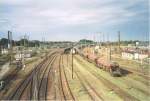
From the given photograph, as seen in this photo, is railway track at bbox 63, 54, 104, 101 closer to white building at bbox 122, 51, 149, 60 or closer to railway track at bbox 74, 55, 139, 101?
railway track at bbox 74, 55, 139, 101

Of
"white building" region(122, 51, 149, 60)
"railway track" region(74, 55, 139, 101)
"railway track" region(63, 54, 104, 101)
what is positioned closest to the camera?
"railway track" region(74, 55, 139, 101)

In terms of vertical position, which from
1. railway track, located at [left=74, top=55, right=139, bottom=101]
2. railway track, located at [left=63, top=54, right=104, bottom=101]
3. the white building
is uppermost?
the white building

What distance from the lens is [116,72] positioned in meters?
49.3

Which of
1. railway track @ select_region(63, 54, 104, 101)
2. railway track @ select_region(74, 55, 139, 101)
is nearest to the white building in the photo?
railway track @ select_region(74, 55, 139, 101)

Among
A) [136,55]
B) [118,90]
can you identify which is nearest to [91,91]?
[118,90]

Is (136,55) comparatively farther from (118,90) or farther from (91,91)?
(91,91)

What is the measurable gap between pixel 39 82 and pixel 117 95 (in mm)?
16206

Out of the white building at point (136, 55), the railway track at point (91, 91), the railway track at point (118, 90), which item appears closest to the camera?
the railway track at point (118, 90)

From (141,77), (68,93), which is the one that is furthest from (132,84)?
(68,93)

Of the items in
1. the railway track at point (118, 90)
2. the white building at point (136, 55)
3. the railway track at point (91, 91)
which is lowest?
the railway track at point (91, 91)

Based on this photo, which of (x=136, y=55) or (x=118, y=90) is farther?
(x=136, y=55)

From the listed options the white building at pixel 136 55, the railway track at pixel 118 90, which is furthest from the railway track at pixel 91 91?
the white building at pixel 136 55

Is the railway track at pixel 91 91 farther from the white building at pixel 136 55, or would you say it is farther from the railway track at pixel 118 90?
the white building at pixel 136 55

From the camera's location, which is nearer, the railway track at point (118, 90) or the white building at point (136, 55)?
the railway track at point (118, 90)
